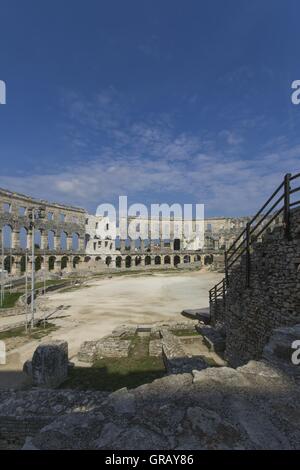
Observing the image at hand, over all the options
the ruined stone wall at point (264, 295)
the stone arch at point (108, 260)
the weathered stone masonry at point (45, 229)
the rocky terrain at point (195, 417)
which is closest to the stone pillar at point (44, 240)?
the weathered stone masonry at point (45, 229)

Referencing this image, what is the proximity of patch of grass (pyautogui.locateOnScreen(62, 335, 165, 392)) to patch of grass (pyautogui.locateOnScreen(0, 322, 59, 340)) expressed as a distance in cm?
565

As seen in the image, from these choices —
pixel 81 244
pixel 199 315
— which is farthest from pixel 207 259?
pixel 199 315

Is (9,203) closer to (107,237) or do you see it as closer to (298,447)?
(107,237)

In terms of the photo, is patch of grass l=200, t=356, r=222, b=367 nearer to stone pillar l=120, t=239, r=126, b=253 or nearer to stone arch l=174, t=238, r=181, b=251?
stone pillar l=120, t=239, r=126, b=253

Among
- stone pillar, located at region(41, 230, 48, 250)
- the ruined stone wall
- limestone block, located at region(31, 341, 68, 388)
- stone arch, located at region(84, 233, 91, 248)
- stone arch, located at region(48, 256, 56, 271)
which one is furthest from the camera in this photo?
stone arch, located at region(84, 233, 91, 248)

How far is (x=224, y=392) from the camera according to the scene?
322 centimetres

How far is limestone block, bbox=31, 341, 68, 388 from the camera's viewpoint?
7.94 m

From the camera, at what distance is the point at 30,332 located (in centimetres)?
1448

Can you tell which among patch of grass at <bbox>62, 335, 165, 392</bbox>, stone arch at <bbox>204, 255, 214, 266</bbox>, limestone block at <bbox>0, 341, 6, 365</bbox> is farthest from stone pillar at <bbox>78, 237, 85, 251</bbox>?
patch of grass at <bbox>62, 335, 165, 392</bbox>

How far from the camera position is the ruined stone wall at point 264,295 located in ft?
21.6

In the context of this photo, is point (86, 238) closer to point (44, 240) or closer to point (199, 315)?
point (44, 240)

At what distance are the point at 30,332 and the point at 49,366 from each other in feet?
24.7
